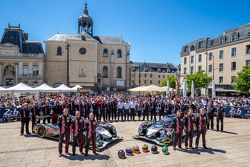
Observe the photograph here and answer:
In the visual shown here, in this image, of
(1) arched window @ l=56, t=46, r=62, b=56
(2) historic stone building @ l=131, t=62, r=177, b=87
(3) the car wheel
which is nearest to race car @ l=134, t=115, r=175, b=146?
(3) the car wheel

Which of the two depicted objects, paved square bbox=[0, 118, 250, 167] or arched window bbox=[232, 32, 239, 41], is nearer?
paved square bbox=[0, 118, 250, 167]

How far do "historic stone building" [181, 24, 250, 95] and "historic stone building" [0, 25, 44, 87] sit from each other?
116ft

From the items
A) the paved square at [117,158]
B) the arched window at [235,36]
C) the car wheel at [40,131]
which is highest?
the arched window at [235,36]

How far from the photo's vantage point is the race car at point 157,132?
35.0ft

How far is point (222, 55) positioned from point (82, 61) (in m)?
30.3

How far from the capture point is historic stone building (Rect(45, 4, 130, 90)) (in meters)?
50.7

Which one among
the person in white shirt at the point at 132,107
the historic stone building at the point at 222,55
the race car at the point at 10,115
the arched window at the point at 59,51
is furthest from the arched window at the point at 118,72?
the race car at the point at 10,115

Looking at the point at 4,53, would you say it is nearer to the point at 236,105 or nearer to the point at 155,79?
the point at 236,105

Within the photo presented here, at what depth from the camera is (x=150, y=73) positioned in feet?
299

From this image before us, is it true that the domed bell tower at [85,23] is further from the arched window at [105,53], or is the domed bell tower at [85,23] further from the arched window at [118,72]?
the arched window at [118,72]

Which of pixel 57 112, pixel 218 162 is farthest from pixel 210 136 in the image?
pixel 57 112

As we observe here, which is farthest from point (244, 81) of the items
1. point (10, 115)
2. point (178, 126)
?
point (10, 115)

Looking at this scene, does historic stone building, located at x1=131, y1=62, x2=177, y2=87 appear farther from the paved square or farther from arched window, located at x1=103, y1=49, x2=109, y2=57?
the paved square

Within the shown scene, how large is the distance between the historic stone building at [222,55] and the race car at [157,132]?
36054mm
